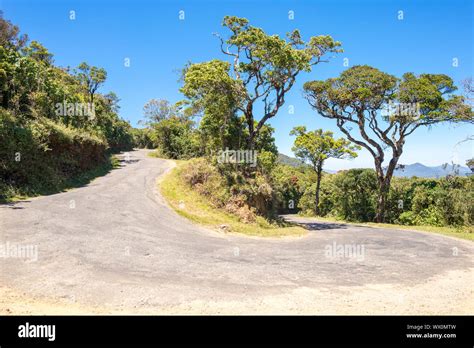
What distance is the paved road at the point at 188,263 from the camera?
297 inches

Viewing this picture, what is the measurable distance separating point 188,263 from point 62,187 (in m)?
14.4

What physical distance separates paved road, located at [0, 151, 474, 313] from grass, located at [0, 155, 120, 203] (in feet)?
4.11

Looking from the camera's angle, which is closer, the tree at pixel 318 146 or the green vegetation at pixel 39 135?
the green vegetation at pixel 39 135

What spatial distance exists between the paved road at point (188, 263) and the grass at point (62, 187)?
1253mm

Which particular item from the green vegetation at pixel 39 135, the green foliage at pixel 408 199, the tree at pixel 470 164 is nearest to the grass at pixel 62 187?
the green vegetation at pixel 39 135

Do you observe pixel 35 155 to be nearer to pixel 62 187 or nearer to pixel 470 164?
pixel 62 187

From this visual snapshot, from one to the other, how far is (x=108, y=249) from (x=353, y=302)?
7.77 m

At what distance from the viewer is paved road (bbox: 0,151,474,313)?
755 cm

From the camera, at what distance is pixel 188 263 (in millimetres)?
10312

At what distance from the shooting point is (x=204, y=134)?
2467 centimetres

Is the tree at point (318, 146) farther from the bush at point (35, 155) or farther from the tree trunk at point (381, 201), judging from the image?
the bush at point (35, 155)

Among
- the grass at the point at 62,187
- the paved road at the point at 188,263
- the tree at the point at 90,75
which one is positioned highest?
the tree at the point at 90,75

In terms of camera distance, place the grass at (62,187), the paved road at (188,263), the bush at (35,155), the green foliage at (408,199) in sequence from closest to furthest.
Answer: the paved road at (188,263), the grass at (62,187), the bush at (35,155), the green foliage at (408,199)
